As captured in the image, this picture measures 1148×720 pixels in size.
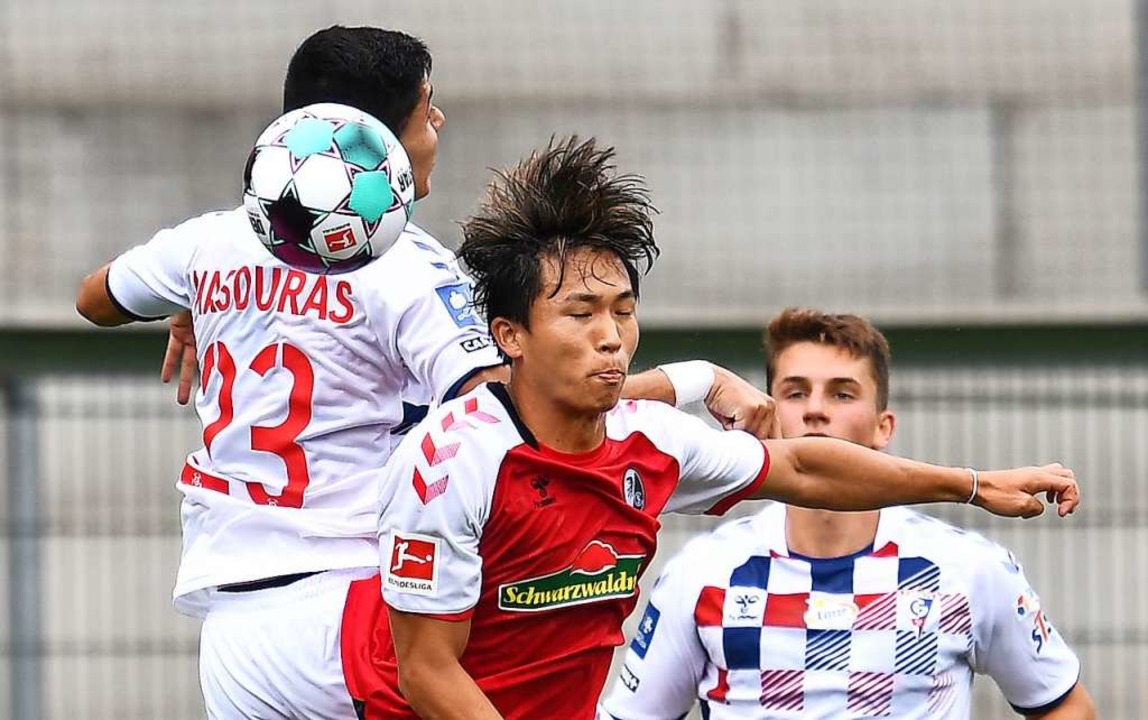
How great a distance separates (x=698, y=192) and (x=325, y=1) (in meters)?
1.71

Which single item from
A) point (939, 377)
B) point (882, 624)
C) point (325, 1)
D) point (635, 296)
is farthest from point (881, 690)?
point (325, 1)

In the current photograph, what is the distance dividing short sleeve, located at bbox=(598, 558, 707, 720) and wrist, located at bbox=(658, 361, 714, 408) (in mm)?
785

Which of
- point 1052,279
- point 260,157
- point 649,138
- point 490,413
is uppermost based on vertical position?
point 649,138

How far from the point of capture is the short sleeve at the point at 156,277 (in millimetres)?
4332

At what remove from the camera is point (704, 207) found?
28.2ft

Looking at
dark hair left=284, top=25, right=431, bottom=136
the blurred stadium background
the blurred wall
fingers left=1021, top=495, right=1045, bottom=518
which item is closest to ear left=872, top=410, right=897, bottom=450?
fingers left=1021, top=495, right=1045, bottom=518

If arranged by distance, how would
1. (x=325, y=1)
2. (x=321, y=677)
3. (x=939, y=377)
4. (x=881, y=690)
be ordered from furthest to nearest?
(x=325, y=1), (x=939, y=377), (x=881, y=690), (x=321, y=677)

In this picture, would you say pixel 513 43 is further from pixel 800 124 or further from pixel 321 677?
pixel 321 677

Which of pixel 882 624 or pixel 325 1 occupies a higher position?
pixel 325 1

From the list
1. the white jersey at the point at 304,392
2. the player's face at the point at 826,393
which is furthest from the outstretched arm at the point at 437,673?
the player's face at the point at 826,393

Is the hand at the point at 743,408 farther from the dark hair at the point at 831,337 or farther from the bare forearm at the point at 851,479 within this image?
the dark hair at the point at 831,337

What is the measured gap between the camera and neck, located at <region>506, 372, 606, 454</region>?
375 centimetres

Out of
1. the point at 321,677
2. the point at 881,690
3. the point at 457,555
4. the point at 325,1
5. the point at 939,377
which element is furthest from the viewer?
the point at 325,1

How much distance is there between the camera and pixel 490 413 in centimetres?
374
